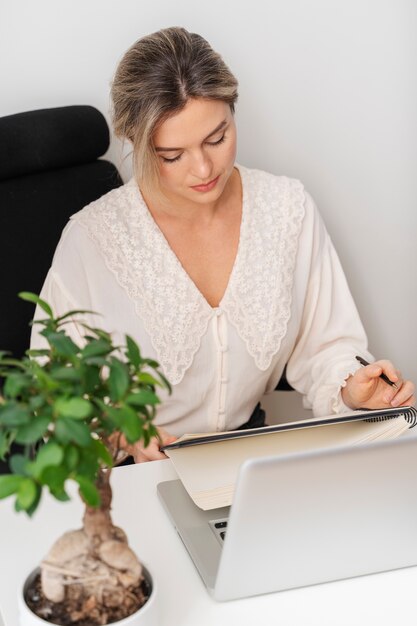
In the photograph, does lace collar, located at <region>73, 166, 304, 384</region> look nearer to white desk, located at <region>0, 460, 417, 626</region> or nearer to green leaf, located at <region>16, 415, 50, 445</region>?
white desk, located at <region>0, 460, 417, 626</region>

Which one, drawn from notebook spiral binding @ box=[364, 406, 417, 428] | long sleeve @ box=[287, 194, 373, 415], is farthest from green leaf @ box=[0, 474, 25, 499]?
long sleeve @ box=[287, 194, 373, 415]

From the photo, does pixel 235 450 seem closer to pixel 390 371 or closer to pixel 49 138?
pixel 390 371

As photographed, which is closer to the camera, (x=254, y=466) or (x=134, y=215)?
(x=254, y=466)

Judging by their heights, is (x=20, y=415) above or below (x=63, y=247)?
above

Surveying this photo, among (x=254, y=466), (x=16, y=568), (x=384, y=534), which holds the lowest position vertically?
(x=16, y=568)

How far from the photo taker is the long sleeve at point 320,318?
6.01 ft

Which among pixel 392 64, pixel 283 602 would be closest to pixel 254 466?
pixel 283 602

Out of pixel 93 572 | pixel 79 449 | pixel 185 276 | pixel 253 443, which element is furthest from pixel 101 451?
pixel 185 276

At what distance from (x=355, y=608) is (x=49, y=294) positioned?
870mm

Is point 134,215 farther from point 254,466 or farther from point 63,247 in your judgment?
point 254,466

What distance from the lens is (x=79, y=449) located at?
0.84 m

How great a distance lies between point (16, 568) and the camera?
113 centimetres

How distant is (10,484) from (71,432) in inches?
3.0

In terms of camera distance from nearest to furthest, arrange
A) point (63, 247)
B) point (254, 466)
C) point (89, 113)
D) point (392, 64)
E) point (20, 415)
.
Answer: point (20, 415)
point (254, 466)
point (63, 247)
point (89, 113)
point (392, 64)
